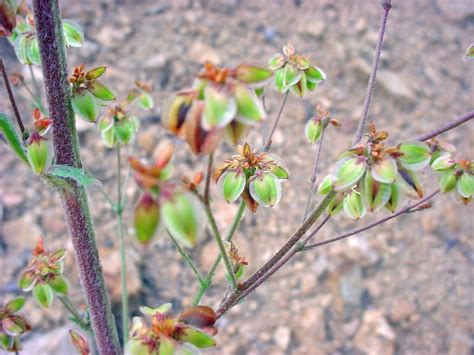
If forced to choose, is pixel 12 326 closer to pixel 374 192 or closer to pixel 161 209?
pixel 161 209

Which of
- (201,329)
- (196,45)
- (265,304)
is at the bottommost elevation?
(265,304)

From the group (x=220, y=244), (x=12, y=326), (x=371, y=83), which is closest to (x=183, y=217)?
(x=220, y=244)

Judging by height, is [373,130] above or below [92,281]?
above

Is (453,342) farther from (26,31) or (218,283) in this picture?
(26,31)

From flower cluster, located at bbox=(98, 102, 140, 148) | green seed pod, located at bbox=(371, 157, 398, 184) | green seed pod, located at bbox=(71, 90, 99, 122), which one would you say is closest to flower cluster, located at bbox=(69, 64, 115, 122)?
green seed pod, located at bbox=(71, 90, 99, 122)

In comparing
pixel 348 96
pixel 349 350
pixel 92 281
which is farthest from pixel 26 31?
pixel 348 96

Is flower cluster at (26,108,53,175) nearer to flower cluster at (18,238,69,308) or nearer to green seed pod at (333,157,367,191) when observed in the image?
flower cluster at (18,238,69,308)

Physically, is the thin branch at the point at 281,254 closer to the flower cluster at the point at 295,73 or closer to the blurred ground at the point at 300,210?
the flower cluster at the point at 295,73

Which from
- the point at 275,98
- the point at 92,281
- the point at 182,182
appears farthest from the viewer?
the point at 275,98
